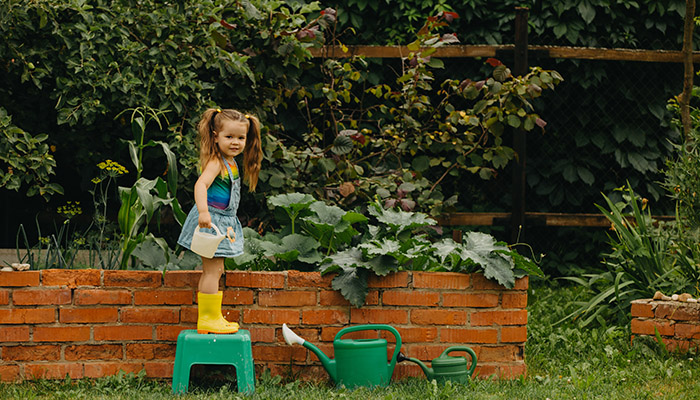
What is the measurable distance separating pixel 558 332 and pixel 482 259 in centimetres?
97

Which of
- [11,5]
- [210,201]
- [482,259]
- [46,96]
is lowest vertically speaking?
[482,259]

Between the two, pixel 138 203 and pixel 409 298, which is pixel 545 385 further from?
pixel 138 203

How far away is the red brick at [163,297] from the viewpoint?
9.90ft

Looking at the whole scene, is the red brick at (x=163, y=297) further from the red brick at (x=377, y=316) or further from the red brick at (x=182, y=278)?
the red brick at (x=377, y=316)

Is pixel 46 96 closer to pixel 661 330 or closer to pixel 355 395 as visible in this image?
pixel 355 395

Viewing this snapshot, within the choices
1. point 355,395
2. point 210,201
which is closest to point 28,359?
point 210,201

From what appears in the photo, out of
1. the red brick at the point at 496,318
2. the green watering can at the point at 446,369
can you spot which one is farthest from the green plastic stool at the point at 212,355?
the red brick at the point at 496,318

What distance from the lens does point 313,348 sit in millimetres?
2885

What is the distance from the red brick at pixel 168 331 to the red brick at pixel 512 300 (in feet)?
4.21

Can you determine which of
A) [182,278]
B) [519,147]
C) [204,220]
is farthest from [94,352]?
[519,147]

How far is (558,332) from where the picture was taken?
3.77m

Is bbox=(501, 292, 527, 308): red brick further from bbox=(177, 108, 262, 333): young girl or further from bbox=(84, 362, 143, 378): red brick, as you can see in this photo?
bbox=(84, 362, 143, 378): red brick

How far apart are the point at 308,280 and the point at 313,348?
11.6 inches

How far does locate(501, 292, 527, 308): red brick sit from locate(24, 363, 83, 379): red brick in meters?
1.71
